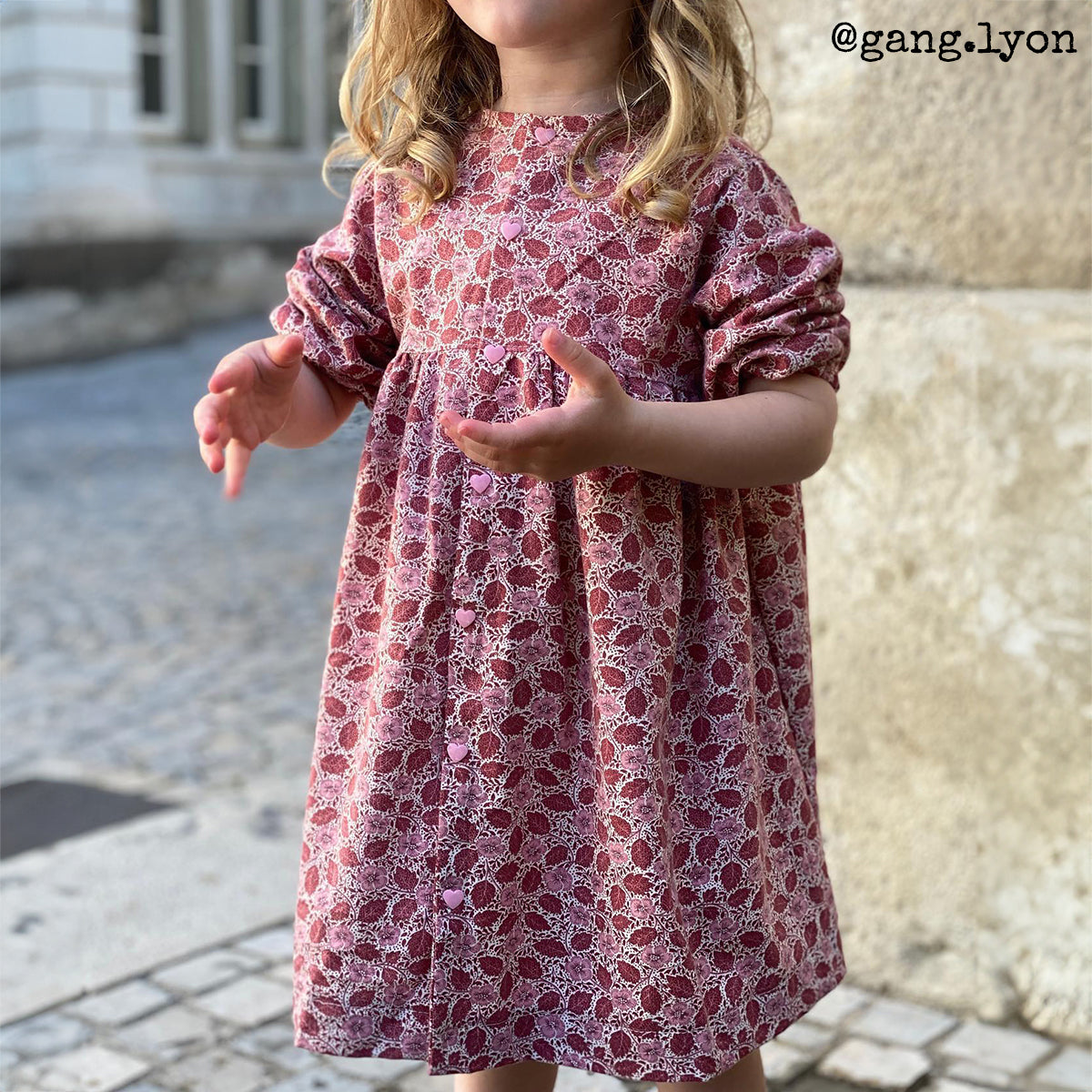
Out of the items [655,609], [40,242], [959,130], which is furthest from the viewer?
[40,242]

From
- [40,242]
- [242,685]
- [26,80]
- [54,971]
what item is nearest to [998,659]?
[54,971]

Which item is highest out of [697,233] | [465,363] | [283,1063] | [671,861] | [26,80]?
[26,80]

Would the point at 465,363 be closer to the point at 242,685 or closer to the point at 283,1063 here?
the point at 283,1063

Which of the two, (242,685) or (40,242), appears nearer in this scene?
(242,685)

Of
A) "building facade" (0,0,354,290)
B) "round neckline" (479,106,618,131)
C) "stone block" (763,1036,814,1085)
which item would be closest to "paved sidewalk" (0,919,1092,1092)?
"stone block" (763,1036,814,1085)

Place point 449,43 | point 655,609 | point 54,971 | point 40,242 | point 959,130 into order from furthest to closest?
point 40,242, point 54,971, point 959,130, point 449,43, point 655,609

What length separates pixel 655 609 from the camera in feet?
5.28

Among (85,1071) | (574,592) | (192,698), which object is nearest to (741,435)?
(574,592)

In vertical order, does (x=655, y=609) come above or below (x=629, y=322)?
below

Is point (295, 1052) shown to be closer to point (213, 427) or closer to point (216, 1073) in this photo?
point (216, 1073)

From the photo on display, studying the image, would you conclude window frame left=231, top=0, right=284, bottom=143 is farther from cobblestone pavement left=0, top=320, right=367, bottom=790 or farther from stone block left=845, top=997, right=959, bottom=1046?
stone block left=845, top=997, right=959, bottom=1046

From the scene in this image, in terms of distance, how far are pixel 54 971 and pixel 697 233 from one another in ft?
5.88

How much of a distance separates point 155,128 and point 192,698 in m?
10.9

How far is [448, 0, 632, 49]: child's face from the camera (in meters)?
1.55
